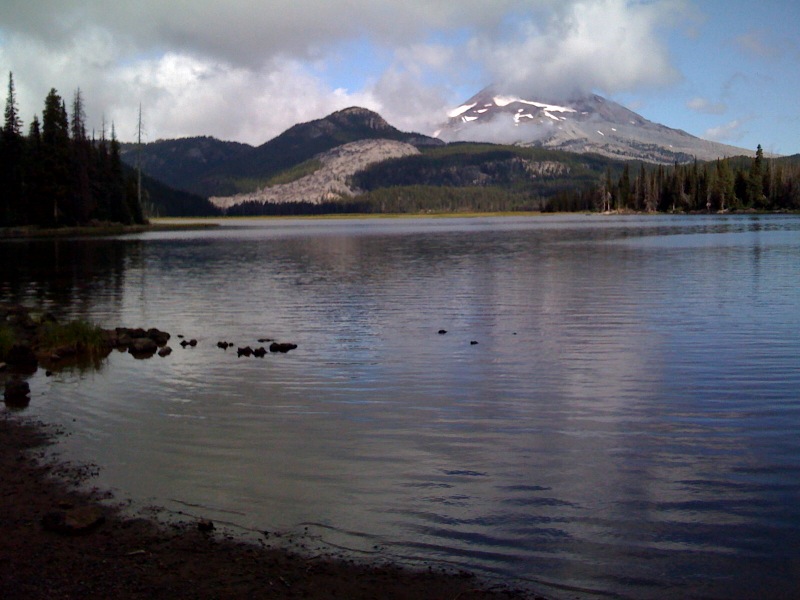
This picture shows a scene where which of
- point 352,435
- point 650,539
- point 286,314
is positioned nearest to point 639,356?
point 352,435

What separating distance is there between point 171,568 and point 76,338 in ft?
61.5

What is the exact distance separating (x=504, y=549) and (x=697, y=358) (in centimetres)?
1552

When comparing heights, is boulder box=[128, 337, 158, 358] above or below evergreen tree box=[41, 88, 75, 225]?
below

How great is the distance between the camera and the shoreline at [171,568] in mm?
9008

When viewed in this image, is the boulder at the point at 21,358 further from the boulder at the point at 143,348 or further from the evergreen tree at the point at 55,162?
the evergreen tree at the point at 55,162

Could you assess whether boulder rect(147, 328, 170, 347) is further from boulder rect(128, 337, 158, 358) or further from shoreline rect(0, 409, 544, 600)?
shoreline rect(0, 409, 544, 600)

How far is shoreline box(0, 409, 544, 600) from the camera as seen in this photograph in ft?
29.6

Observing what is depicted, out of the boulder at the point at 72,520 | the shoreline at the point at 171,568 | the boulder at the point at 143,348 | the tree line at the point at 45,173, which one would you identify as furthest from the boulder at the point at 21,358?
the tree line at the point at 45,173

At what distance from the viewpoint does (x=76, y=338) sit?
26.3 m

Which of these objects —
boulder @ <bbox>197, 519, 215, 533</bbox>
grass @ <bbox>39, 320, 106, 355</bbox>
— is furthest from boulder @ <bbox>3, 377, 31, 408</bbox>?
boulder @ <bbox>197, 519, 215, 533</bbox>

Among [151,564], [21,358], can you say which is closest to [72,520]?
[151,564]

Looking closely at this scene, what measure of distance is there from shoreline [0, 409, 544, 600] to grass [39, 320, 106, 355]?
49.1 ft

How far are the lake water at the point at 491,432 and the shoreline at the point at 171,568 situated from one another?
560 millimetres

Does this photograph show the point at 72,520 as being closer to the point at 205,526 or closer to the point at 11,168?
the point at 205,526
